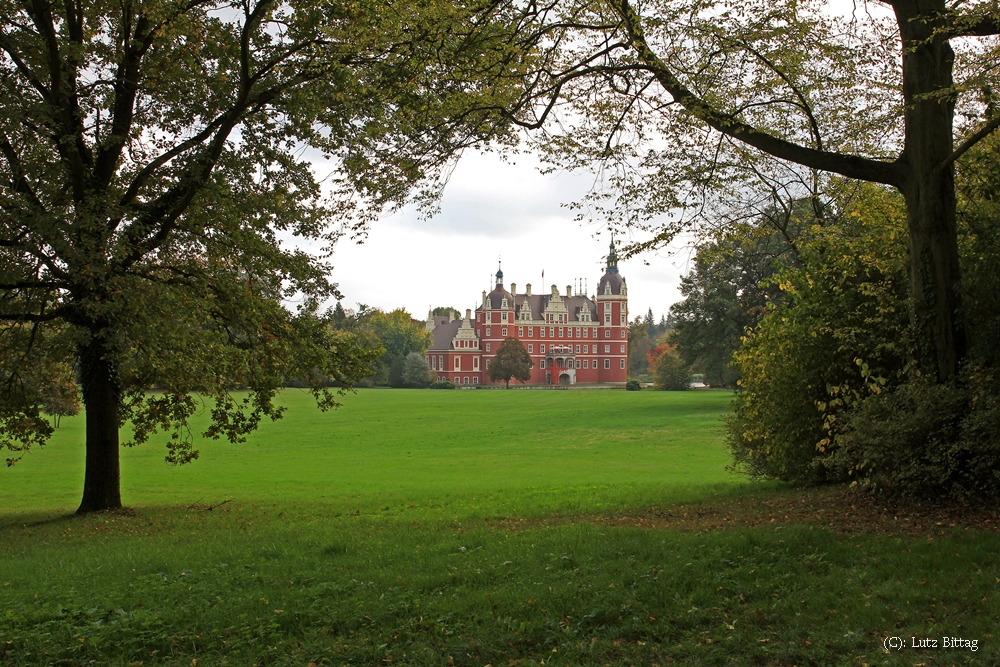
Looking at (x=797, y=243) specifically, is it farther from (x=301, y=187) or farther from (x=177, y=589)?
(x=177, y=589)

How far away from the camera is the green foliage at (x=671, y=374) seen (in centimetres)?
7875

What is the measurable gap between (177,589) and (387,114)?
7536 mm

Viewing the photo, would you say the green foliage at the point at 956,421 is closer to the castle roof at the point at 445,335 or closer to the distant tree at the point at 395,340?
the distant tree at the point at 395,340

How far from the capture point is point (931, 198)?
9023 mm

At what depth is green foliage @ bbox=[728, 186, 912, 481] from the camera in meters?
10.6

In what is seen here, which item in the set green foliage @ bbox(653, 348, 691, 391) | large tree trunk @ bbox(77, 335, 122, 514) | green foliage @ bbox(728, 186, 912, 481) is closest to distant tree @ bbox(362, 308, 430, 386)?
green foliage @ bbox(653, 348, 691, 391)

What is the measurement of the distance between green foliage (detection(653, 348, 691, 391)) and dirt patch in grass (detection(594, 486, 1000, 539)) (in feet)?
225

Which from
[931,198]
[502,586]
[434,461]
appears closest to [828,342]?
[931,198]

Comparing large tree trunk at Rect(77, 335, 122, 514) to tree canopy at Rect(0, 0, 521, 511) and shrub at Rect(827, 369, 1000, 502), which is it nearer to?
tree canopy at Rect(0, 0, 521, 511)

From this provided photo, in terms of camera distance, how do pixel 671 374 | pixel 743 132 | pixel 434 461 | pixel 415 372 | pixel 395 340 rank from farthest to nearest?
pixel 395 340 < pixel 415 372 < pixel 671 374 < pixel 434 461 < pixel 743 132

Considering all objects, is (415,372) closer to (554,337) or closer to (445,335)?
(445,335)

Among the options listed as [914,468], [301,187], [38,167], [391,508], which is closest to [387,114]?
[301,187]

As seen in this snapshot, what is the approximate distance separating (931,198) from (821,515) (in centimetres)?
382

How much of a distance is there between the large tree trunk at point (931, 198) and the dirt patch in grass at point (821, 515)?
5.73 feet
